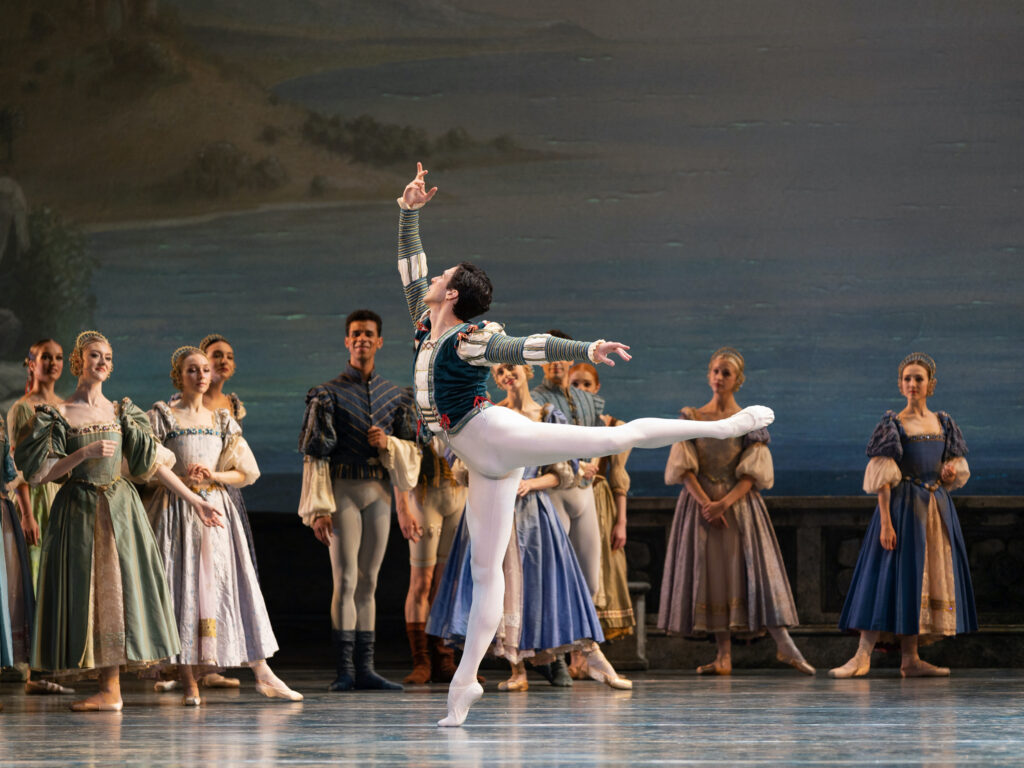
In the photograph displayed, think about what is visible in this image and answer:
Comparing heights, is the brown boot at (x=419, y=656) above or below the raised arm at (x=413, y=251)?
below

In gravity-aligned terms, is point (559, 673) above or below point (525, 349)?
below

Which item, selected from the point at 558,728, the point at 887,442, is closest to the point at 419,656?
the point at 558,728

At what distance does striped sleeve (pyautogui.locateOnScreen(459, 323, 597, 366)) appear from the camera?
3.98m

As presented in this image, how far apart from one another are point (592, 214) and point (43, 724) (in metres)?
6.42

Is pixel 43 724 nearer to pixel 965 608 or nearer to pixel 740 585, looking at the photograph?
pixel 740 585

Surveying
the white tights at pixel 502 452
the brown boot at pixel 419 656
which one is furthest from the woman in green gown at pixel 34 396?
the white tights at pixel 502 452

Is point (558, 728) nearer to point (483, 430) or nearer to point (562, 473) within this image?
point (483, 430)

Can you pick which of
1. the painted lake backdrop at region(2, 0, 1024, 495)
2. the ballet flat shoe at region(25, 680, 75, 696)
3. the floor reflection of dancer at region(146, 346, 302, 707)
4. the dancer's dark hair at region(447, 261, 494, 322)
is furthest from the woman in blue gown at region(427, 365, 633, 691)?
the painted lake backdrop at region(2, 0, 1024, 495)

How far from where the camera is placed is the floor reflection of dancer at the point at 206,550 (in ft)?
17.6

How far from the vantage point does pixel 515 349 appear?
4129mm

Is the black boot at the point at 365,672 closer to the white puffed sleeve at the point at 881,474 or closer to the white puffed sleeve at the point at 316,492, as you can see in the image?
the white puffed sleeve at the point at 316,492

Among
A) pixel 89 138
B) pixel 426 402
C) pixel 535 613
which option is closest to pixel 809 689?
pixel 535 613

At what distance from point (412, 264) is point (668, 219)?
5.66m

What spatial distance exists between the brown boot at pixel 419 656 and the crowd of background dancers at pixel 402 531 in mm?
11
